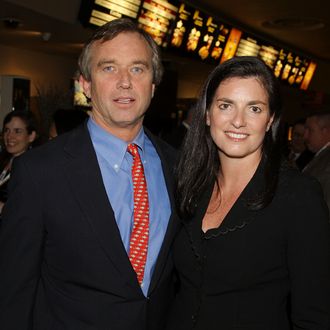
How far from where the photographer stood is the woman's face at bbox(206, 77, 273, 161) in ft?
5.56

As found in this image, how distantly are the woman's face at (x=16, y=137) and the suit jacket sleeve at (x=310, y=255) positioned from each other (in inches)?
117

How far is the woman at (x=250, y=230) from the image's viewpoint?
A: 5.15 feet

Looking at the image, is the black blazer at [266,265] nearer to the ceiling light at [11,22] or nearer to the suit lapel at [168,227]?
the suit lapel at [168,227]

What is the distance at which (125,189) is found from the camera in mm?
1725

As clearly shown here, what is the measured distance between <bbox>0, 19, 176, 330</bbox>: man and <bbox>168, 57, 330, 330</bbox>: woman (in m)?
0.15

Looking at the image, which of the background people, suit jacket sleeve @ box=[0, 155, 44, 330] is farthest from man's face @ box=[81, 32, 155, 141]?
the background people

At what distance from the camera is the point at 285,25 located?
7.31 meters

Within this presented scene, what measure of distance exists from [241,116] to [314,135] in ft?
10.3

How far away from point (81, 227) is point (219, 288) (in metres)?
0.56

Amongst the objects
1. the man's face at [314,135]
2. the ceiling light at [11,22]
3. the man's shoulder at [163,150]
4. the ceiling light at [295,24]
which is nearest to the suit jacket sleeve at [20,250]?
the man's shoulder at [163,150]

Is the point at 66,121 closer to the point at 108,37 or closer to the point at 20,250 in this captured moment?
the point at 108,37

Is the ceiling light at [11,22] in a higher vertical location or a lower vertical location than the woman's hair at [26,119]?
higher

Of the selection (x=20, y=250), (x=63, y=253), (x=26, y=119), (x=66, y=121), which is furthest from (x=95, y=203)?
(x=26, y=119)

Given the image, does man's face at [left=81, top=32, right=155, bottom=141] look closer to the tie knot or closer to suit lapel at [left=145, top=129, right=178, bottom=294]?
the tie knot
